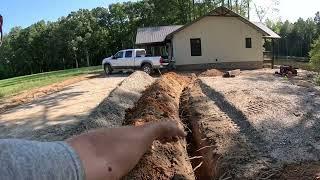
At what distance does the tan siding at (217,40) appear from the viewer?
3788 centimetres

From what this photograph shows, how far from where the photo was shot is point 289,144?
9094mm

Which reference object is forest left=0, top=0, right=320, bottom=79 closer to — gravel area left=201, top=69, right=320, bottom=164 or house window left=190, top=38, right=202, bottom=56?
house window left=190, top=38, right=202, bottom=56

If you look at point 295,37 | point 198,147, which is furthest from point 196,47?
point 295,37

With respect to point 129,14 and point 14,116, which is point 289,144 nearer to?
point 14,116

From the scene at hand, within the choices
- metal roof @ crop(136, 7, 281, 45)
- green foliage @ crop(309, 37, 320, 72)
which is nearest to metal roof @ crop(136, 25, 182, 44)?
metal roof @ crop(136, 7, 281, 45)

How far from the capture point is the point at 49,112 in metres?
18.2

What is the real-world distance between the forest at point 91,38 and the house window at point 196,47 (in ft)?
103

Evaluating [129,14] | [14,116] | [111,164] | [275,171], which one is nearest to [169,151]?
[275,171]

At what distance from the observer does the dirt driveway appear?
1489 centimetres

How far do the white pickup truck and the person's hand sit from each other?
3222 centimetres

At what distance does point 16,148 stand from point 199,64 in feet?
121

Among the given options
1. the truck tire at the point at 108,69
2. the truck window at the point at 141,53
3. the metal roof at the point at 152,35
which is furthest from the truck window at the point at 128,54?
the metal roof at the point at 152,35

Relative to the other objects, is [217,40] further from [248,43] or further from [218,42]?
[248,43]

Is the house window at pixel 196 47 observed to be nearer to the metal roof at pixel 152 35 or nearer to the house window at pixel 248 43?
the metal roof at pixel 152 35
